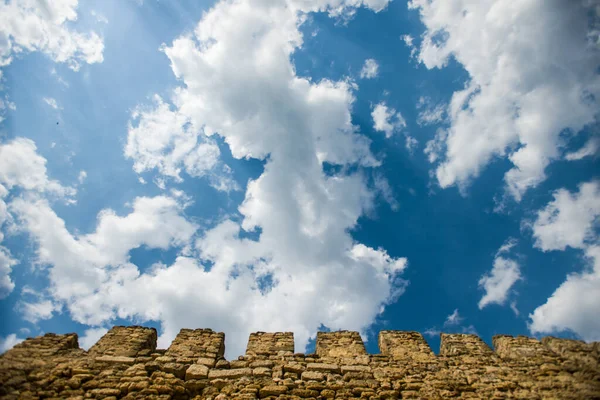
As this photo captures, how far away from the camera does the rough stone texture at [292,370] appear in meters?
6.51

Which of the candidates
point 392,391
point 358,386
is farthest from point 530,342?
point 358,386

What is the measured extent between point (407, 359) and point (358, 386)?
61.1 inches

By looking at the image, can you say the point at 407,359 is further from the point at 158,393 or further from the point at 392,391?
the point at 158,393

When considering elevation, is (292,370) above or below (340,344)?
below

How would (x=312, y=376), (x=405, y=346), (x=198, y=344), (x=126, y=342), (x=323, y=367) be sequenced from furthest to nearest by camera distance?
(x=405, y=346) → (x=198, y=344) → (x=126, y=342) → (x=323, y=367) → (x=312, y=376)

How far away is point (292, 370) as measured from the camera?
7.15 m

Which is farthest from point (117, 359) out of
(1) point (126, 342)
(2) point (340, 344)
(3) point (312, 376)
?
(2) point (340, 344)

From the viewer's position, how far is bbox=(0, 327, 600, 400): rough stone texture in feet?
21.4

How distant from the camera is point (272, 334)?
27.6ft

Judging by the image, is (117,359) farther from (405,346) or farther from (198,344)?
(405,346)

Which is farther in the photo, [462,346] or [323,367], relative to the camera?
[462,346]

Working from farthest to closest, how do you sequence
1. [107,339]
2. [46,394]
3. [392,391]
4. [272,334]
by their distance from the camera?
1. [272,334]
2. [107,339]
3. [392,391]
4. [46,394]

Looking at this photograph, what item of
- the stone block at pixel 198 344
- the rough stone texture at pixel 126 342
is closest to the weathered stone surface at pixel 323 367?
the stone block at pixel 198 344

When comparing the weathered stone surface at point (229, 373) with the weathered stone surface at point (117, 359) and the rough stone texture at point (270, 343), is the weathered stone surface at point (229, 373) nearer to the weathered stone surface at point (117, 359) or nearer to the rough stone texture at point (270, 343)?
the rough stone texture at point (270, 343)
